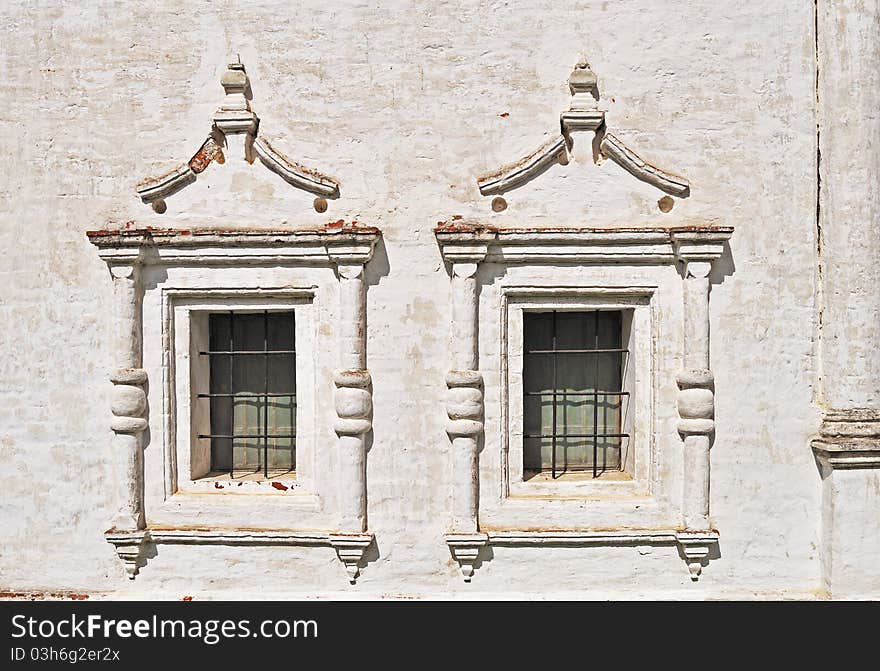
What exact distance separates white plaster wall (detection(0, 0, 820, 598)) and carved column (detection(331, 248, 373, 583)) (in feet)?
0.33

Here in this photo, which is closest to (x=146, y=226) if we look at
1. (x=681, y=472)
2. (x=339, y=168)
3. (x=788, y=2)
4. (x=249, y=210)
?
(x=249, y=210)

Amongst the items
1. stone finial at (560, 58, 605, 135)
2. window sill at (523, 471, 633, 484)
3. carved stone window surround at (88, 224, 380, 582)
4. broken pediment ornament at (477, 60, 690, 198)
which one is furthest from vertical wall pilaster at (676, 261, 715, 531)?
carved stone window surround at (88, 224, 380, 582)

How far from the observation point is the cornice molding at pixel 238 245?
16.2 feet

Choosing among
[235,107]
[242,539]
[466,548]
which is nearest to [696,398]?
[466,548]

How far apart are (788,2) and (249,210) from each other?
12.4 ft

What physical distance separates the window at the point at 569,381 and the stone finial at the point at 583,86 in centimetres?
138

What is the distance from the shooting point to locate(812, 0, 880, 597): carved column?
16.1ft

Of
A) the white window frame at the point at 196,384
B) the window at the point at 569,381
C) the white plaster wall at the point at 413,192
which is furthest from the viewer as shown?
the window at the point at 569,381

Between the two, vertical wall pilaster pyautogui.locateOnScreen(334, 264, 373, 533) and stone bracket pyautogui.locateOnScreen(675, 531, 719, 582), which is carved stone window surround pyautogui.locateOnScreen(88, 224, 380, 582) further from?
stone bracket pyautogui.locateOnScreen(675, 531, 719, 582)

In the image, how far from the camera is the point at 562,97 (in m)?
5.03

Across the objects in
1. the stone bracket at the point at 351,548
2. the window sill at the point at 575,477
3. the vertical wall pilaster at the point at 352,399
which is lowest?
the stone bracket at the point at 351,548

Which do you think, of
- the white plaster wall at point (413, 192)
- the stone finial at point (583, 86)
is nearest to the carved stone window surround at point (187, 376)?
the white plaster wall at point (413, 192)

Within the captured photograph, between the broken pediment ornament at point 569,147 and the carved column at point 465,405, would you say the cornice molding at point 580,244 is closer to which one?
the carved column at point 465,405

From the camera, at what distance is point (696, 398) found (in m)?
4.95
